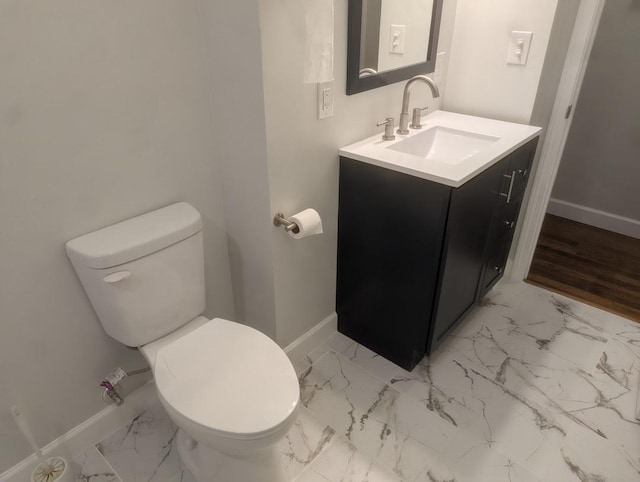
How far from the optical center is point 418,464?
1504 millimetres

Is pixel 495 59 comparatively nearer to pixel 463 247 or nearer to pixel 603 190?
pixel 463 247

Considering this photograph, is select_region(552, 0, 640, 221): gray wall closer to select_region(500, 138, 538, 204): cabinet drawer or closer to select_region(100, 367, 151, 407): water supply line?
select_region(500, 138, 538, 204): cabinet drawer

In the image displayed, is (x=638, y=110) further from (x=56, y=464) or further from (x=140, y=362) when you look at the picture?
(x=56, y=464)

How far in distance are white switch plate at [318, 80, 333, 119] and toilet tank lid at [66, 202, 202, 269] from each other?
0.53 metres

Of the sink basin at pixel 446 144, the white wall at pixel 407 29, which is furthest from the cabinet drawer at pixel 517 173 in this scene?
the white wall at pixel 407 29

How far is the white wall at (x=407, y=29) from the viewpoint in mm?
1653

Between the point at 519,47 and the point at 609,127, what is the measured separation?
4.09ft

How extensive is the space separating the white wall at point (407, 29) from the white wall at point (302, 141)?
11 cm

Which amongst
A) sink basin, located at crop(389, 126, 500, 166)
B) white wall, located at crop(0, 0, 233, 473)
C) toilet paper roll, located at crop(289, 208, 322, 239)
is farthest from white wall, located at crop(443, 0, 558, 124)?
white wall, located at crop(0, 0, 233, 473)

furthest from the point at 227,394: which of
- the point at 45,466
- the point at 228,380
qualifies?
the point at 45,466

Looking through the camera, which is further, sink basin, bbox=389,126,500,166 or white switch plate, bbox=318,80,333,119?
sink basin, bbox=389,126,500,166

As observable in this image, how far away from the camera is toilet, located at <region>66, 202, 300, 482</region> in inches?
45.1

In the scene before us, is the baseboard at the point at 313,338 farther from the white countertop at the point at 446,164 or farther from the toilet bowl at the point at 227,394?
the white countertop at the point at 446,164

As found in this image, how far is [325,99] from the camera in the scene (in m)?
1.49
